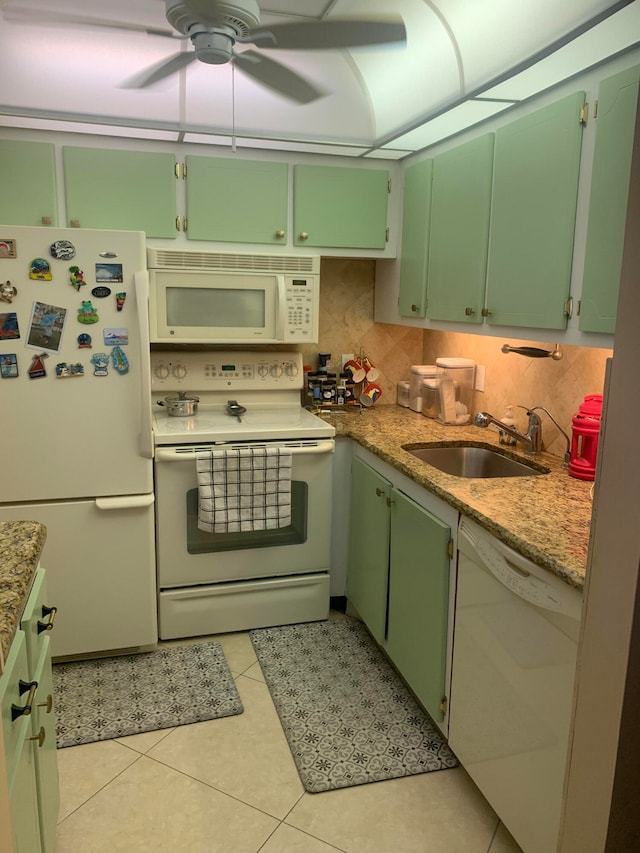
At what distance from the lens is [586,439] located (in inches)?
86.7

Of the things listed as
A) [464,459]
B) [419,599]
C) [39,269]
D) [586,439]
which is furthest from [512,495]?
[39,269]

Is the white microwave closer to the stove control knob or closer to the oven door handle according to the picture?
the stove control knob

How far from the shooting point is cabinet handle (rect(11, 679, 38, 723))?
1.20 metres

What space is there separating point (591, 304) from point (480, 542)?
0.75 metres

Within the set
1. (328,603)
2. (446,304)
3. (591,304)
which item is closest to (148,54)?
(446,304)

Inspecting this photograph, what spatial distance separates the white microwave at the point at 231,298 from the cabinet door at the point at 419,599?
1.05 meters

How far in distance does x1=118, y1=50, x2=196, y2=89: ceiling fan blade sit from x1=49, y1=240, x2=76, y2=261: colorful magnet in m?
0.59

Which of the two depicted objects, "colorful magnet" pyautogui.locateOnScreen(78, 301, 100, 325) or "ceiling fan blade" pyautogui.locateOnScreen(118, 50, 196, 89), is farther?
"colorful magnet" pyautogui.locateOnScreen(78, 301, 100, 325)

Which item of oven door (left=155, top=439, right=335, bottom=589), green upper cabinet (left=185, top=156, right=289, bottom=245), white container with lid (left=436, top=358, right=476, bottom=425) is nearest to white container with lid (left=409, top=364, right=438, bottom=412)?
white container with lid (left=436, top=358, right=476, bottom=425)

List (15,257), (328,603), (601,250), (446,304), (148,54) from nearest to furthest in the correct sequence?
(601,250) < (148,54) < (15,257) < (446,304) < (328,603)

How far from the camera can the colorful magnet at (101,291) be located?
2443mm

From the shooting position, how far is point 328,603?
10.2ft

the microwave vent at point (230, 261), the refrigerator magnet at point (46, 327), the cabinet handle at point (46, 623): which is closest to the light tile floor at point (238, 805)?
the cabinet handle at point (46, 623)

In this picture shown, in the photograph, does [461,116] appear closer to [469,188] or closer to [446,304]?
[469,188]
